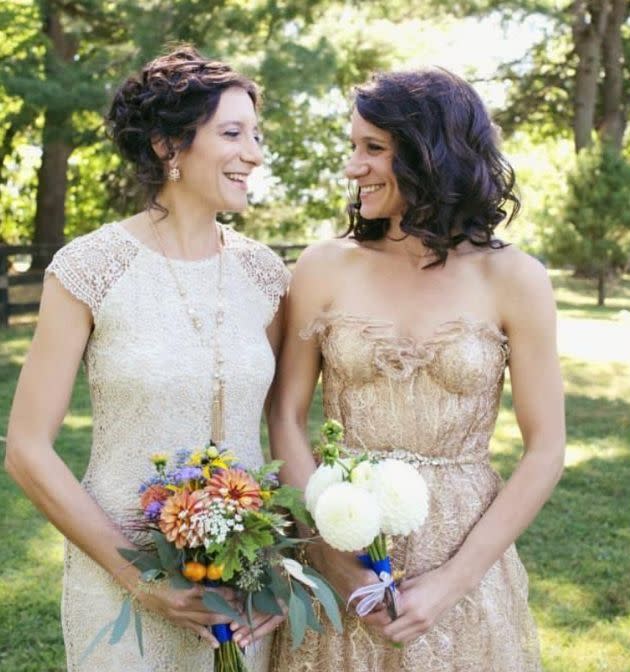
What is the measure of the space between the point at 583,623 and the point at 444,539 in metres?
2.96

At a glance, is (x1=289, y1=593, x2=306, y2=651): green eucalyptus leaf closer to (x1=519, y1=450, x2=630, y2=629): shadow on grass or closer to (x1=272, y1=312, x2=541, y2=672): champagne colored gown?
(x1=272, y1=312, x2=541, y2=672): champagne colored gown

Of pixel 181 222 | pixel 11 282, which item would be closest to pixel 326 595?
pixel 181 222

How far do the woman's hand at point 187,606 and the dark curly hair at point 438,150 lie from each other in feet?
3.50

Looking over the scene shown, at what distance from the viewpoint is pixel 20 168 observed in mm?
29703

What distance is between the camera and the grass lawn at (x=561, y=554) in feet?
17.2

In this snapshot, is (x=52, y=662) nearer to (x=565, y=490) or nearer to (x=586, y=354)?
(x=565, y=490)

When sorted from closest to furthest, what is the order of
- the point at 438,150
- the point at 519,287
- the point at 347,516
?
the point at 347,516, the point at 438,150, the point at 519,287

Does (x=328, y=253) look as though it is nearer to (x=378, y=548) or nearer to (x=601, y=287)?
(x=378, y=548)

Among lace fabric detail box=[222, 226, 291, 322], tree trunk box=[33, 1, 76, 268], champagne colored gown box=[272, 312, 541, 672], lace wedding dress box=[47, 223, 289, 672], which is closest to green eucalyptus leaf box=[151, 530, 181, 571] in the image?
lace wedding dress box=[47, 223, 289, 672]

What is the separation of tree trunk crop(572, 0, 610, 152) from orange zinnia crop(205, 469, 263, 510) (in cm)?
2487

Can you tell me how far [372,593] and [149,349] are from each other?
0.81m

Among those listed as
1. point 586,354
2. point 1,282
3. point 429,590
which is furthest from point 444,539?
point 1,282

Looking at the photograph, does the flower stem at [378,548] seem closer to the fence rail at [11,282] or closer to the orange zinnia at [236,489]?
the orange zinnia at [236,489]

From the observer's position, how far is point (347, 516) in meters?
2.29
